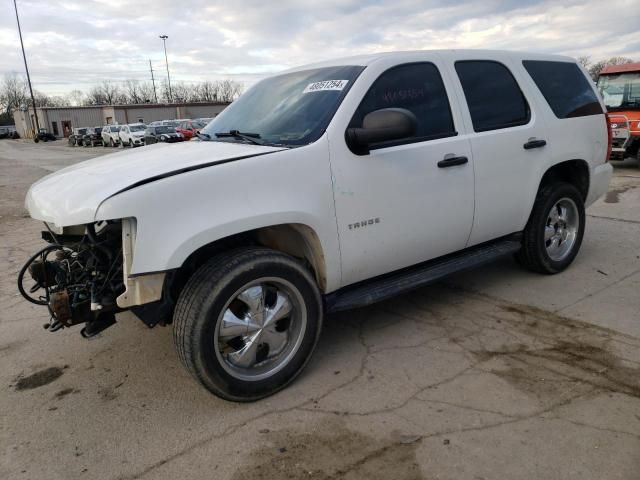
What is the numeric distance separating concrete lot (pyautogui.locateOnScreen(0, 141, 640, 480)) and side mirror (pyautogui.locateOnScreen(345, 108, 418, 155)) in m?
1.48

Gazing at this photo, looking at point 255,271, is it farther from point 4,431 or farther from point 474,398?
point 4,431

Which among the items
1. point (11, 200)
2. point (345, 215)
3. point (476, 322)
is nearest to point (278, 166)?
point (345, 215)

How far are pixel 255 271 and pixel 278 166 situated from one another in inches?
23.8

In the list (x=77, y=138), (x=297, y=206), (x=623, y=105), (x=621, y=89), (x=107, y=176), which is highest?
(x=77, y=138)

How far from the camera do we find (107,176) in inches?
110

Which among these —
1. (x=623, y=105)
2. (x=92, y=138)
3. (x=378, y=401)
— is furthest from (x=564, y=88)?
(x=92, y=138)

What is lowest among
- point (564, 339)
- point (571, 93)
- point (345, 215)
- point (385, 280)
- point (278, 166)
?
point (564, 339)

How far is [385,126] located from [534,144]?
1.88 metres

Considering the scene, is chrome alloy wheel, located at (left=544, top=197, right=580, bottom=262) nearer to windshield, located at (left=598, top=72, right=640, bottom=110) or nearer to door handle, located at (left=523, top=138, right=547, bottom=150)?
door handle, located at (left=523, top=138, right=547, bottom=150)

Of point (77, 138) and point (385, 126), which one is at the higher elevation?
point (77, 138)

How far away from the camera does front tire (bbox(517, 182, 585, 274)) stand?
4.47 m

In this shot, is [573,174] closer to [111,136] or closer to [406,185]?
[406,185]

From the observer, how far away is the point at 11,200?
11750 mm

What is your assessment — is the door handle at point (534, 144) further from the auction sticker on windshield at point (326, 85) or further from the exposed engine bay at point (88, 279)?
the exposed engine bay at point (88, 279)
